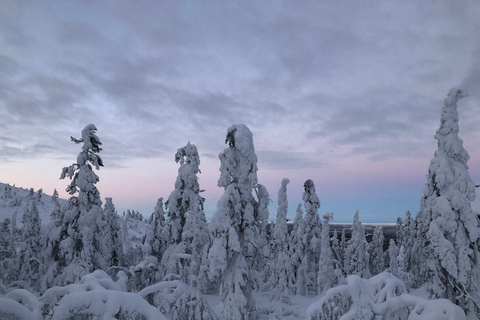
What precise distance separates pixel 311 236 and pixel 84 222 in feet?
94.7

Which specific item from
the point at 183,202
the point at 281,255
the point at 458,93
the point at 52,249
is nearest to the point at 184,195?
the point at 183,202

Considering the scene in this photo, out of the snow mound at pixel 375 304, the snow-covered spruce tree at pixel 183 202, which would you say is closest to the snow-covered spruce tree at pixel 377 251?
the snow-covered spruce tree at pixel 183 202

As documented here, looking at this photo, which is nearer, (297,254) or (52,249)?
(52,249)

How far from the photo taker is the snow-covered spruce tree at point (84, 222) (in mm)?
18547

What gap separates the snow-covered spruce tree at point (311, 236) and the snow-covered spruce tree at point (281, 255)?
3.04 metres

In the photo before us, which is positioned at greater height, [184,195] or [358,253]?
[184,195]

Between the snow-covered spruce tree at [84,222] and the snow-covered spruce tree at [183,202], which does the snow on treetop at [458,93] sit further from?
the snow-covered spruce tree at [84,222]

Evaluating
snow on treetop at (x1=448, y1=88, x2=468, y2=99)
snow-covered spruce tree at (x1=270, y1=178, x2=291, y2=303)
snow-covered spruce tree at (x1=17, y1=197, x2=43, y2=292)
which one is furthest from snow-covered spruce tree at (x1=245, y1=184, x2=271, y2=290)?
snow-covered spruce tree at (x1=17, y1=197, x2=43, y2=292)

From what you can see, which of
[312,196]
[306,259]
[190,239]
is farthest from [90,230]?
[306,259]

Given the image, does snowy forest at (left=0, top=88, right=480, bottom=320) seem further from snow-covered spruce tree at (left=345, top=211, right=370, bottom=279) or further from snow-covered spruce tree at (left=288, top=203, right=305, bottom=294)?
snow-covered spruce tree at (left=288, top=203, right=305, bottom=294)

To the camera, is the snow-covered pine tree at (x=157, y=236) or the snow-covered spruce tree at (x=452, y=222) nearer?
the snow-covered spruce tree at (x=452, y=222)

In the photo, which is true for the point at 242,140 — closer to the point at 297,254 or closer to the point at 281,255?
the point at 281,255

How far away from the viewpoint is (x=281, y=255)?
34.4 meters

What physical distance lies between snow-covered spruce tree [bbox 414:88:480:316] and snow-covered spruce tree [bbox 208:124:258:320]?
8.64 m
